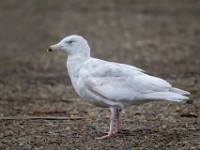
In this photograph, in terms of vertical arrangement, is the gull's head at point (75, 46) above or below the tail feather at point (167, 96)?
above

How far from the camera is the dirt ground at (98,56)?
841 cm

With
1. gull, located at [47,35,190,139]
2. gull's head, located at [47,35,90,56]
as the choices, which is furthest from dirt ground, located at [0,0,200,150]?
gull's head, located at [47,35,90,56]

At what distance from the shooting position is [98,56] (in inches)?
647

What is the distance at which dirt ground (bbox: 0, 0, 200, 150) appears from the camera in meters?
8.41

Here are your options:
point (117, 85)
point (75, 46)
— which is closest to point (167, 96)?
point (117, 85)

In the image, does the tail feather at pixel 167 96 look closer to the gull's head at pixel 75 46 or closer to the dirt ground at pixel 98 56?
the dirt ground at pixel 98 56

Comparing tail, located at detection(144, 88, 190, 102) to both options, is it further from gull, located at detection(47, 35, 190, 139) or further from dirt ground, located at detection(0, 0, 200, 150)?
dirt ground, located at detection(0, 0, 200, 150)

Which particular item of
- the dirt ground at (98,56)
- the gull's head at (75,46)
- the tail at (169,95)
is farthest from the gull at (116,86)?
the dirt ground at (98,56)

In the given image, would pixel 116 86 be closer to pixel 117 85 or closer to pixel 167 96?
pixel 117 85

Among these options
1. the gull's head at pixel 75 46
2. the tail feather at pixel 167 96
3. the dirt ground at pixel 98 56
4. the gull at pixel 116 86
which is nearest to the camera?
the tail feather at pixel 167 96

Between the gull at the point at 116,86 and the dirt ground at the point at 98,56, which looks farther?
the dirt ground at the point at 98,56

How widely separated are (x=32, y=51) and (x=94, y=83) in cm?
995

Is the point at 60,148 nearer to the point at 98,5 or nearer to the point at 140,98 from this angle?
the point at 140,98

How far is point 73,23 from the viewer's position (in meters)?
21.5
